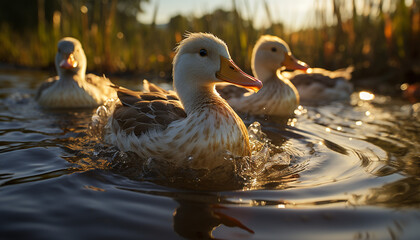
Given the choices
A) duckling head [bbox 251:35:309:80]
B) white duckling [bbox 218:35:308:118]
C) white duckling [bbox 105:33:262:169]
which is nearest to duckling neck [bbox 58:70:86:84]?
white duckling [bbox 218:35:308:118]

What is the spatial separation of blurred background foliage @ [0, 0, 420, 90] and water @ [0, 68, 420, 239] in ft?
16.2

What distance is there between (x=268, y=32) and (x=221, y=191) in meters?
7.34

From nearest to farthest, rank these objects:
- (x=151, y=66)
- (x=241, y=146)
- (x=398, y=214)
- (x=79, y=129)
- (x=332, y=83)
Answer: (x=398, y=214), (x=241, y=146), (x=79, y=129), (x=332, y=83), (x=151, y=66)

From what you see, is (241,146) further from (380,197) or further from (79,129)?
(79,129)

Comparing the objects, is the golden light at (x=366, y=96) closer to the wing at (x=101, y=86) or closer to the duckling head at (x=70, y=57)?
the wing at (x=101, y=86)

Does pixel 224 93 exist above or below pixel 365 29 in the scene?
below

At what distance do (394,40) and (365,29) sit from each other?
2.39 ft

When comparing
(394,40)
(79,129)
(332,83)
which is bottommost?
(79,129)

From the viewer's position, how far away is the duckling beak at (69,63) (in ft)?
19.9

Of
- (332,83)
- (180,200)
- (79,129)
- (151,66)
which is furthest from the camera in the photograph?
(151,66)

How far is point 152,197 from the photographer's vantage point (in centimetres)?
261

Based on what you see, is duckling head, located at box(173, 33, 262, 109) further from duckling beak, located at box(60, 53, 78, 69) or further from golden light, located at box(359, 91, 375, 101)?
golden light, located at box(359, 91, 375, 101)

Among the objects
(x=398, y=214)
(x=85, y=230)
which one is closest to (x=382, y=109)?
(x=398, y=214)

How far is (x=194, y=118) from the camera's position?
128 inches
